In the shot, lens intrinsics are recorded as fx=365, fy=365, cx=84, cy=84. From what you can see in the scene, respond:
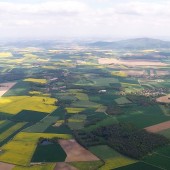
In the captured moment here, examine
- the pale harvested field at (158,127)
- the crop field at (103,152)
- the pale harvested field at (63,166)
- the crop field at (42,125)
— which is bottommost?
the pale harvested field at (63,166)

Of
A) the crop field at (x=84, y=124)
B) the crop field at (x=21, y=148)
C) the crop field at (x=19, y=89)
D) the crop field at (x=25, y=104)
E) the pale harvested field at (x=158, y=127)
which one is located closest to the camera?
the crop field at (x=84, y=124)

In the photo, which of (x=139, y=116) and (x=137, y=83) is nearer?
(x=139, y=116)

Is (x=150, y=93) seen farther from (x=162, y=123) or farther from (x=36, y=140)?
(x=36, y=140)

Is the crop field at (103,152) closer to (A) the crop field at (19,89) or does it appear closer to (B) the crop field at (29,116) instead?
(B) the crop field at (29,116)

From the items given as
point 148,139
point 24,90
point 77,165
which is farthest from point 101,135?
point 24,90

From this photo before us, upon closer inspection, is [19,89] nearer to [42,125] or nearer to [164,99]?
[42,125]

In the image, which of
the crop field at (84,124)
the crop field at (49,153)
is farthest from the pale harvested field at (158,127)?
the crop field at (49,153)

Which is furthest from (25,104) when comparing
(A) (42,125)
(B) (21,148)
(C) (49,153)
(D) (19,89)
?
(C) (49,153)
